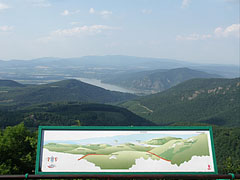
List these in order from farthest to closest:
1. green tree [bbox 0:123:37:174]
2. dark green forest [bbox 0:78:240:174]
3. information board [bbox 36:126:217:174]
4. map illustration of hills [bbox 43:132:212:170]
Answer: dark green forest [bbox 0:78:240:174] < green tree [bbox 0:123:37:174] < map illustration of hills [bbox 43:132:212:170] < information board [bbox 36:126:217:174]

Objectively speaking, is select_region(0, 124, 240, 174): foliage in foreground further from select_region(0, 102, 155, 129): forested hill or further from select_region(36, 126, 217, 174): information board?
select_region(0, 102, 155, 129): forested hill

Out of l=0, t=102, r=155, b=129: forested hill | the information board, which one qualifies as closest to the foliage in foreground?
the information board

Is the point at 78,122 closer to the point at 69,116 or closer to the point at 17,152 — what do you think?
the point at 17,152

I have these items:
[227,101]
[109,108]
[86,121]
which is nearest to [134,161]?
[86,121]

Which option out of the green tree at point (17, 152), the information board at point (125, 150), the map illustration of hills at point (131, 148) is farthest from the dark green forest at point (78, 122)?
the map illustration of hills at point (131, 148)

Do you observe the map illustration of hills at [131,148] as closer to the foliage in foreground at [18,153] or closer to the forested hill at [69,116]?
the foliage in foreground at [18,153]

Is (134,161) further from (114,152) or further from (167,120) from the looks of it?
(167,120)

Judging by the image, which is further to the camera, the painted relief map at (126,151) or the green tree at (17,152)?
the green tree at (17,152)
